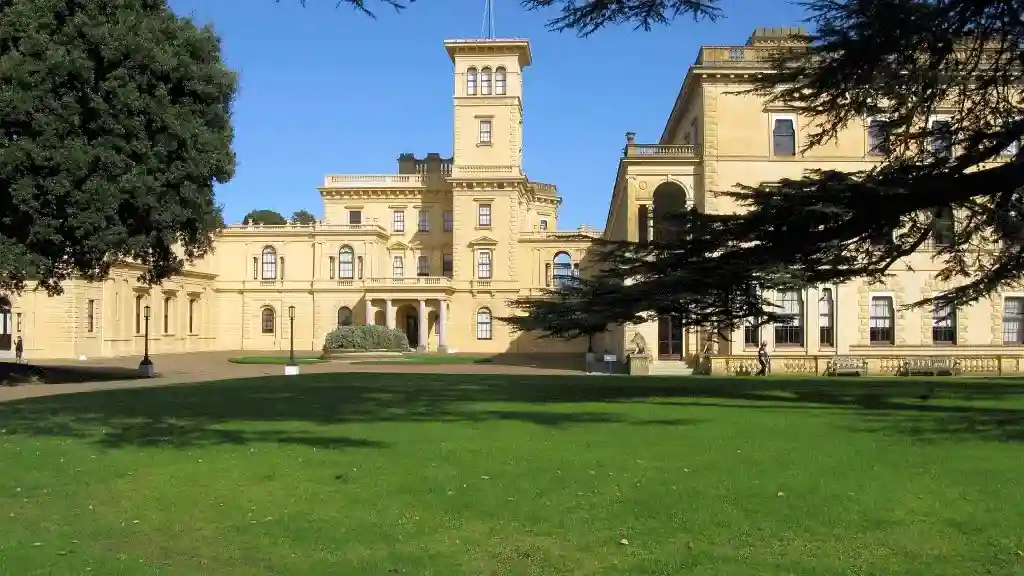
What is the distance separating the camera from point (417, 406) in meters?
16.6

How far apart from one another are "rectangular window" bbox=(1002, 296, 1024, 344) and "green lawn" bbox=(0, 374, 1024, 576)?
25262 mm

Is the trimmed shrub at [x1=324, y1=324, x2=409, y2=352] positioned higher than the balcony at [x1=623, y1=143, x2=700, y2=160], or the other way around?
the balcony at [x1=623, y1=143, x2=700, y2=160]

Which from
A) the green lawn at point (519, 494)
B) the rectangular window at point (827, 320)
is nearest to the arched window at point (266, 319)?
the rectangular window at point (827, 320)

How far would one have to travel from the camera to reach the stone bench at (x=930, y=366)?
3341 centimetres

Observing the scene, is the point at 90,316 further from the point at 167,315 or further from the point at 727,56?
the point at 727,56

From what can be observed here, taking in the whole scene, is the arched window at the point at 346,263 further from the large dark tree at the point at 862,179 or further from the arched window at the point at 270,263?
the large dark tree at the point at 862,179

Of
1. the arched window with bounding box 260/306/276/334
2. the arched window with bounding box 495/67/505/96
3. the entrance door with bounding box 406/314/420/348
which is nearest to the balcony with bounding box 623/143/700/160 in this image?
the arched window with bounding box 495/67/505/96

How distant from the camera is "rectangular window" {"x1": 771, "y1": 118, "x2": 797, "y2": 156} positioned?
37219 millimetres

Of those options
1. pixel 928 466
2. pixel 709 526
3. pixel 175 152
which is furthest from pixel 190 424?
pixel 175 152

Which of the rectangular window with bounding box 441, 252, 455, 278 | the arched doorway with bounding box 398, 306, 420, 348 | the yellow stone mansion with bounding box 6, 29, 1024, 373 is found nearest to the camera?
the yellow stone mansion with bounding box 6, 29, 1024, 373

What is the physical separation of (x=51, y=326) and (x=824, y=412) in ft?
148

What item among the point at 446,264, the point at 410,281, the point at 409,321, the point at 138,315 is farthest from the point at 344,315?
the point at 138,315

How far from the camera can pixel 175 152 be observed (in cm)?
2638

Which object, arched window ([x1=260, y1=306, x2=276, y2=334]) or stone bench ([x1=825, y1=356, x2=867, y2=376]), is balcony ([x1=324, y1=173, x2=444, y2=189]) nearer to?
arched window ([x1=260, y1=306, x2=276, y2=334])
